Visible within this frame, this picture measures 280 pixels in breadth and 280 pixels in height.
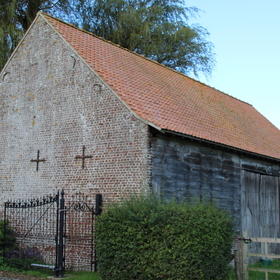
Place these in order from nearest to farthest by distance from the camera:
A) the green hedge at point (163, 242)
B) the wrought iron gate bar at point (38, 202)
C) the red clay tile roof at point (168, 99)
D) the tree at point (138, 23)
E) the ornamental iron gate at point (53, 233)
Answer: the green hedge at point (163, 242) → the wrought iron gate bar at point (38, 202) → the ornamental iron gate at point (53, 233) → the red clay tile roof at point (168, 99) → the tree at point (138, 23)

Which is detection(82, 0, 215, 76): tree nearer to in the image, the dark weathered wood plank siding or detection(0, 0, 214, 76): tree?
detection(0, 0, 214, 76): tree

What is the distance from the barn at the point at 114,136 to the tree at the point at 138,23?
25.4 feet

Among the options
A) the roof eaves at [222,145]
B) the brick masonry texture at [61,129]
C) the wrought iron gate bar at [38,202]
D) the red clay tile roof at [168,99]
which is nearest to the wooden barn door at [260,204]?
the roof eaves at [222,145]

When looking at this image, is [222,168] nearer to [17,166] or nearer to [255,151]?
[255,151]

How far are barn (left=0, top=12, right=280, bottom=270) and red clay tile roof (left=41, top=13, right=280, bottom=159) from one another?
0.06m

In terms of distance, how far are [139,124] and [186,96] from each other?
17.4 ft

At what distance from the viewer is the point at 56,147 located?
1369 cm

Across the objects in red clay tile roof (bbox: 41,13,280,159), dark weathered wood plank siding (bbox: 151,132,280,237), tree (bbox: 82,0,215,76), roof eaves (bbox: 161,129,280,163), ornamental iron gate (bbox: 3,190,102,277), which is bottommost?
ornamental iron gate (bbox: 3,190,102,277)

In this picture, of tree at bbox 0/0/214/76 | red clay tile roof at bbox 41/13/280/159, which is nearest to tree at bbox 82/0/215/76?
tree at bbox 0/0/214/76

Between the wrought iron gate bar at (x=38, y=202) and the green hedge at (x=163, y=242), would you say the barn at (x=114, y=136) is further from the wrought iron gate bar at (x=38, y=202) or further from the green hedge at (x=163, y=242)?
the green hedge at (x=163, y=242)

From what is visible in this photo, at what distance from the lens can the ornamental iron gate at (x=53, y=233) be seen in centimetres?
1195

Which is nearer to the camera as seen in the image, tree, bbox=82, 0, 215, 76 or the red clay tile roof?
the red clay tile roof

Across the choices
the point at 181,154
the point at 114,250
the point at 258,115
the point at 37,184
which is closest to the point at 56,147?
the point at 37,184

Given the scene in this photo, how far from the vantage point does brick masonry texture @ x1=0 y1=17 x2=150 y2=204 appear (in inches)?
474
